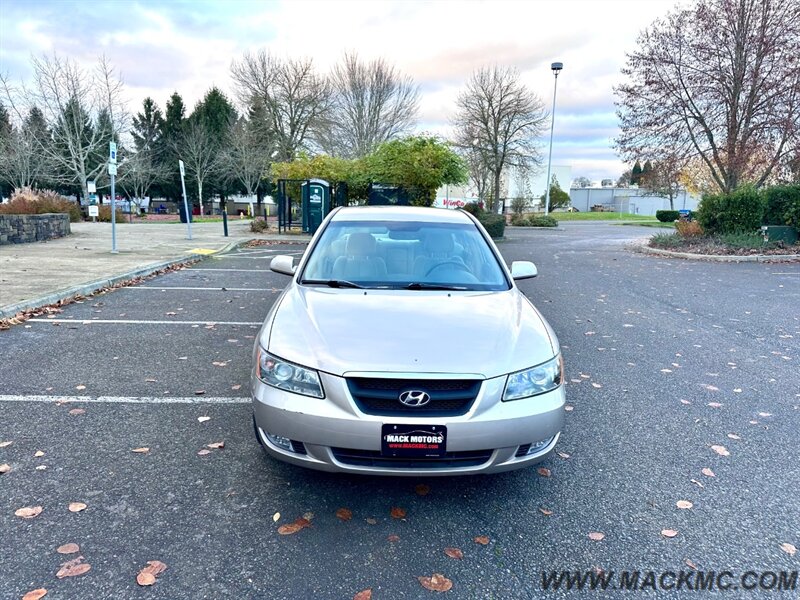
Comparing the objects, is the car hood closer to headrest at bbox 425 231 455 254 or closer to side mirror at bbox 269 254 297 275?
headrest at bbox 425 231 455 254

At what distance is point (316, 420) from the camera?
251 cm

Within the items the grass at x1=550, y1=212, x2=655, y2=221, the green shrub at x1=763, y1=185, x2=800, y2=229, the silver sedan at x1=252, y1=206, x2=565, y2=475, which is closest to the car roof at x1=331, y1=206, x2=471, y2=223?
the silver sedan at x1=252, y1=206, x2=565, y2=475

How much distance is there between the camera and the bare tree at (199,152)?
41.5m

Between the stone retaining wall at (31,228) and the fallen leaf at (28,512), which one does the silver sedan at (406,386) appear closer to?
the fallen leaf at (28,512)

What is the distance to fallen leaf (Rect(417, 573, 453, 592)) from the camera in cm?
224

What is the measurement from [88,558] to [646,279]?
11.6m

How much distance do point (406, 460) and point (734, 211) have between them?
17.7 metres

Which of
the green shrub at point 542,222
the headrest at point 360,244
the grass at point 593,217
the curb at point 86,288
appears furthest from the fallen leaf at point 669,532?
the grass at point 593,217

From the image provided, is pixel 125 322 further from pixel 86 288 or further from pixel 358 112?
pixel 358 112

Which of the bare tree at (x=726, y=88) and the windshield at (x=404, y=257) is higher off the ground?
the bare tree at (x=726, y=88)

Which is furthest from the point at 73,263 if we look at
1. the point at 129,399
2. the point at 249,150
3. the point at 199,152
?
the point at 199,152

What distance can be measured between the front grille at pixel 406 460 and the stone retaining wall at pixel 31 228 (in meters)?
15.5

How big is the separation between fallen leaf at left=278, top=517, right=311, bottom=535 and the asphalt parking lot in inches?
1.5

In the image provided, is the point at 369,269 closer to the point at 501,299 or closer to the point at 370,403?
the point at 501,299
